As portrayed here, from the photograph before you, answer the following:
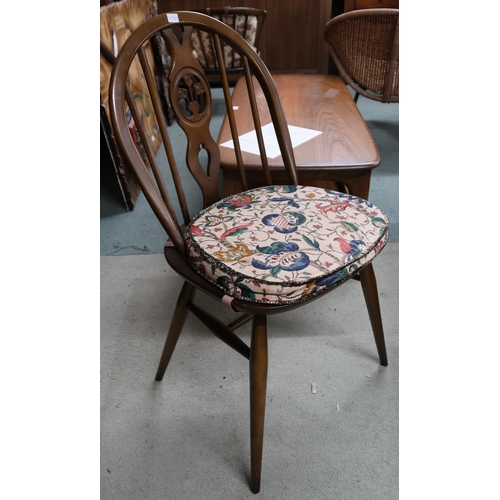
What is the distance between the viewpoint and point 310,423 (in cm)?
113

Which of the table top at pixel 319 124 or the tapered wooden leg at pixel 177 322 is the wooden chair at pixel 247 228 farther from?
the table top at pixel 319 124

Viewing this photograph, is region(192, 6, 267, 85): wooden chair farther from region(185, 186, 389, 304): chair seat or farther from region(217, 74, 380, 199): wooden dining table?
region(185, 186, 389, 304): chair seat

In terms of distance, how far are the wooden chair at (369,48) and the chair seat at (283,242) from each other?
4.99 ft

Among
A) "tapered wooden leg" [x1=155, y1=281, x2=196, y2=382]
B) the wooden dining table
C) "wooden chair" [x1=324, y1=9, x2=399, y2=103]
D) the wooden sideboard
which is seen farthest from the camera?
the wooden sideboard

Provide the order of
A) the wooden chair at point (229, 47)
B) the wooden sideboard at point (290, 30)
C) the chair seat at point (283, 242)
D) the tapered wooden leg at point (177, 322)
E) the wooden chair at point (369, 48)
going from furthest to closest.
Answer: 1. the wooden sideboard at point (290, 30)
2. the wooden chair at point (229, 47)
3. the wooden chair at point (369, 48)
4. the tapered wooden leg at point (177, 322)
5. the chair seat at point (283, 242)

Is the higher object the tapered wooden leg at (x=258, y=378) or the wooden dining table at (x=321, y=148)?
the wooden dining table at (x=321, y=148)

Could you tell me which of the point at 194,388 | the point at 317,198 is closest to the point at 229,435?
the point at 194,388

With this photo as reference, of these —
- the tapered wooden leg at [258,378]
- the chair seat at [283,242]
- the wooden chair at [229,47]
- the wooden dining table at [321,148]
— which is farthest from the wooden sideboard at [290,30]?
the tapered wooden leg at [258,378]

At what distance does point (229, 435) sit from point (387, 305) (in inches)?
28.0

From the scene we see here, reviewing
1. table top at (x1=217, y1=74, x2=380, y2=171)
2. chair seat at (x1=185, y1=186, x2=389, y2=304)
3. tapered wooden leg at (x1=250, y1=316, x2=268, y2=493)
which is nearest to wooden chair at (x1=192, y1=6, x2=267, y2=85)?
table top at (x1=217, y1=74, x2=380, y2=171)

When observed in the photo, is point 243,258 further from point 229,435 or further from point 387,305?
point 387,305

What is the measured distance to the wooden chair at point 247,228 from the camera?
831 millimetres

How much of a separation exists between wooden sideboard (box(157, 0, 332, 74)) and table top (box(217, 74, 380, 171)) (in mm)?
1516

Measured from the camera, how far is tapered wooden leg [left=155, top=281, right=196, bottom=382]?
3.56 ft
